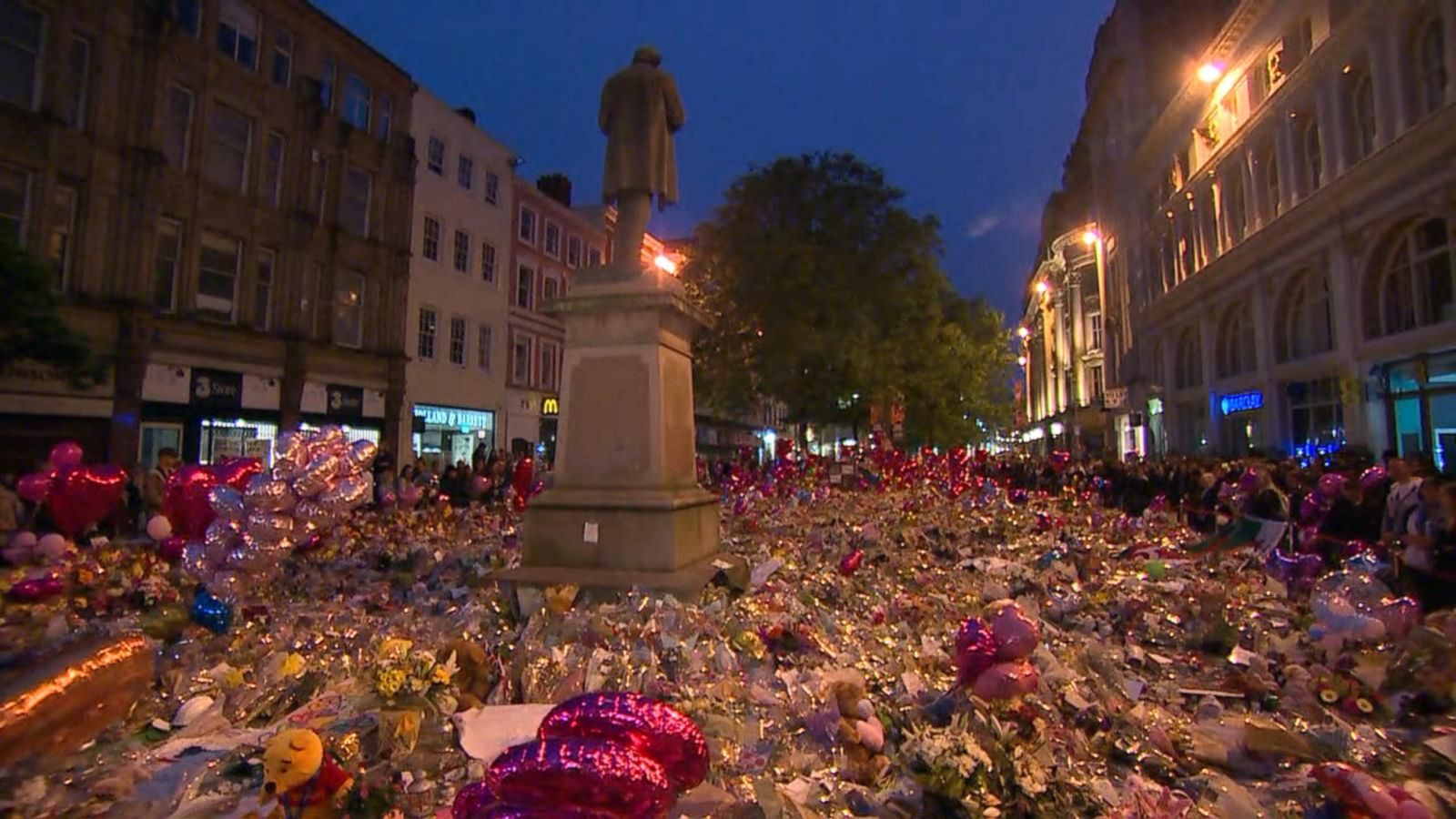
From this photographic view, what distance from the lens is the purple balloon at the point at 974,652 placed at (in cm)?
368

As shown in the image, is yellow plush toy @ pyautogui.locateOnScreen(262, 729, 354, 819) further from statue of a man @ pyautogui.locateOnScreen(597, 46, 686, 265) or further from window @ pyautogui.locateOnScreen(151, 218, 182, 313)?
window @ pyautogui.locateOnScreen(151, 218, 182, 313)

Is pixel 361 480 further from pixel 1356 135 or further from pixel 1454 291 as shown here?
pixel 1356 135

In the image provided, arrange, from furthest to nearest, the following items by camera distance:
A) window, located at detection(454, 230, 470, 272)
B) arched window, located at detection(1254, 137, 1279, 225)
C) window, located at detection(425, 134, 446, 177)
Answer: window, located at detection(454, 230, 470, 272) → window, located at detection(425, 134, 446, 177) → arched window, located at detection(1254, 137, 1279, 225)

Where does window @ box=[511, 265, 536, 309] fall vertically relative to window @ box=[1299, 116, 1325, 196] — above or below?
below

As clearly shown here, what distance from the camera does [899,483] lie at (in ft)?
50.6

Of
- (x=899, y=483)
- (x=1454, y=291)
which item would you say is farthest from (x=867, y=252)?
(x=1454, y=291)

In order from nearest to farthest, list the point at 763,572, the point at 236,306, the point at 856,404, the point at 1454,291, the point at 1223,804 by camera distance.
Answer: the point at 1223,804 → the point at 763,572 → the point at 1454,291 → the point at 236,306 → the point at 856,404

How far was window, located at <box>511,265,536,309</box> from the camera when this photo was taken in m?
32.3

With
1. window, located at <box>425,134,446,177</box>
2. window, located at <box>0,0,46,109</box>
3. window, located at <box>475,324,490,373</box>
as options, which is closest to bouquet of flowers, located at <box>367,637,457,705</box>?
window, located at <box>0,0,46,109</box>

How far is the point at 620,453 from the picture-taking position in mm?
6504

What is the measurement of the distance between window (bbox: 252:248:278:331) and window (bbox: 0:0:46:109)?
18.7ft

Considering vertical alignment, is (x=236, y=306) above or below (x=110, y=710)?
above

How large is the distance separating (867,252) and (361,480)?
20403 millimetres

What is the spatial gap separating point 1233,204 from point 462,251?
27.4m
